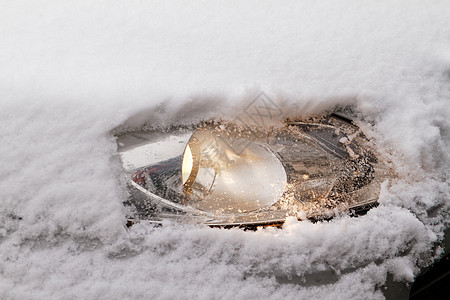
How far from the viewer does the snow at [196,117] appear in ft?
2.15

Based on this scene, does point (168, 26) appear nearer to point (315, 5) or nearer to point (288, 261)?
point (315, 5)

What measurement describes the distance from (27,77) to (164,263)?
715 millimetres

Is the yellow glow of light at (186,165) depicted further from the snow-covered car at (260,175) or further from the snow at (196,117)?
the snow at (196,117)

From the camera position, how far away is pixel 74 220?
0.71 metres

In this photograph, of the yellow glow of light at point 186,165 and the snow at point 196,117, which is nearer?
the snow at point 196,117

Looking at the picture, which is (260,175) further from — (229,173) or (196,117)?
(196,117)

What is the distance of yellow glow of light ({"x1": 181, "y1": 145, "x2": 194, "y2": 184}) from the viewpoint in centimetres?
81

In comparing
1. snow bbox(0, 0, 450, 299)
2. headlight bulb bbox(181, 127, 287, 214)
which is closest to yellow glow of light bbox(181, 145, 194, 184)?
headlight bulb bbox(181, 127, 287, 214)

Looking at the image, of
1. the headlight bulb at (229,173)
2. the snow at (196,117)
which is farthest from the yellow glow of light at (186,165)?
the snow at (196,117)

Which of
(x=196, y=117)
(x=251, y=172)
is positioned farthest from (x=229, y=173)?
(x=196, y=117)

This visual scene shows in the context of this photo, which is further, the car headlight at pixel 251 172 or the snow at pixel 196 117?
the car headlight at pixel 251 172

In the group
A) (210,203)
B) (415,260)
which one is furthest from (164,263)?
(415,260)

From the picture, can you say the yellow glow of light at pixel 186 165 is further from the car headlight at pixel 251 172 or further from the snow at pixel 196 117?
the snow at pixel 196 117

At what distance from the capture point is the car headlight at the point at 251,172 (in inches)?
29.9
